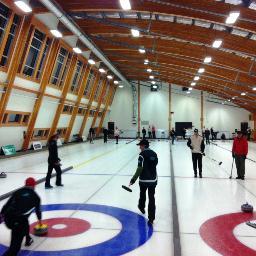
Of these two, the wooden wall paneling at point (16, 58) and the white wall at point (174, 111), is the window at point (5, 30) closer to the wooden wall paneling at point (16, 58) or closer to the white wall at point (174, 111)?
the wooden wall paneling at point (16, 58)

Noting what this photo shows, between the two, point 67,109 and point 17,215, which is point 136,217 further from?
point 67,109

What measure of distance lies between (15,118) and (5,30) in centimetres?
530

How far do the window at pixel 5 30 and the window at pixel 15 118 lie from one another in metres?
2.93

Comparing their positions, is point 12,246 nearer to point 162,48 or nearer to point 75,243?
point 75,243

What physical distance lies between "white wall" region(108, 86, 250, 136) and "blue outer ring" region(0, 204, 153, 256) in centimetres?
3212

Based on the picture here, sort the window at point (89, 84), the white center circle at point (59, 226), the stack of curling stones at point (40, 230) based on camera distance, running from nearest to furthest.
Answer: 1. the stack of curling stones at point (40, 230)
2. the white center circle at point (59, 226)
3. the window at point (89, 84)

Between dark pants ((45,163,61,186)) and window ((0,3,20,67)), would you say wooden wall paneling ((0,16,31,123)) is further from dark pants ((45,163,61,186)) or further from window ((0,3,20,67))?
dark pants ((45,163,61,186))

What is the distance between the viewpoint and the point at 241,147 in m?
10.7

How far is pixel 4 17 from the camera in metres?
12.7

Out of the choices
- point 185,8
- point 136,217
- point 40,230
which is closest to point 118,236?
point 136,217

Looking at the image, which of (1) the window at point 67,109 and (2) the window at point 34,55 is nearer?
(2) the window at point 34,55

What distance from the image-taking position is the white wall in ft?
128

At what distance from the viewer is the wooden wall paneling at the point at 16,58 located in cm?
1360

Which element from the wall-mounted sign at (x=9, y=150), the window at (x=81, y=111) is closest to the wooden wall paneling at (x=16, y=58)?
the wall-mounted sign at (x=9, y=150)
